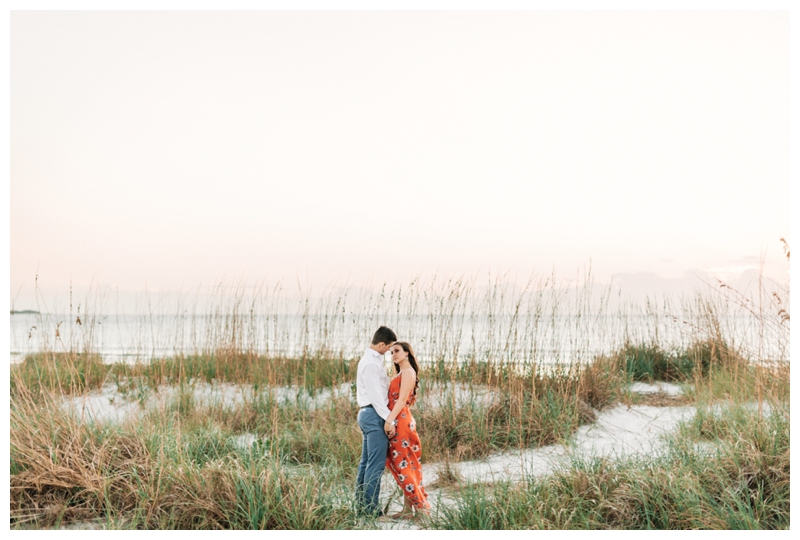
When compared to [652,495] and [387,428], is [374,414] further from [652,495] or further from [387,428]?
[652,495]

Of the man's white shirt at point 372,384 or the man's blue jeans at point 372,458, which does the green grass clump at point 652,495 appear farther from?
the man's white shirt at point 372,384

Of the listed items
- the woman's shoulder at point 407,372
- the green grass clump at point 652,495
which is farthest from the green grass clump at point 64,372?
the green grass clump at point 652,495

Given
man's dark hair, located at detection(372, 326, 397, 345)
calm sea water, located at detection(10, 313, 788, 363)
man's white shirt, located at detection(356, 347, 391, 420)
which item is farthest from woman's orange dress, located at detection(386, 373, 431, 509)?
calm sea water, located at detection(10, 313, 788, 363)

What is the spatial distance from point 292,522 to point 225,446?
4.73 ft

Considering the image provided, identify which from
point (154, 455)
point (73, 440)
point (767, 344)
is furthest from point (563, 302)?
point (73, 440)

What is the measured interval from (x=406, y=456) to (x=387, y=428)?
270mm

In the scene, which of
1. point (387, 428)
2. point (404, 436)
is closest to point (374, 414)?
point (387, 428)

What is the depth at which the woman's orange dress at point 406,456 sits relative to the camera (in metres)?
3.58

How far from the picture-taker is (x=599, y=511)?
11.1 ft

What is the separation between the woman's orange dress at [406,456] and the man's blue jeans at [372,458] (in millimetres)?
82

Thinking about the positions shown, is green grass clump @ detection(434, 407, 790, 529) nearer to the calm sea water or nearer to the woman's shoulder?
the woman's shoulder

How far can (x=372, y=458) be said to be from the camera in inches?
140

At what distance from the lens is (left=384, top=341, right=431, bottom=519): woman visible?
11.7ft

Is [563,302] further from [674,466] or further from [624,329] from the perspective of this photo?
[674,466]
